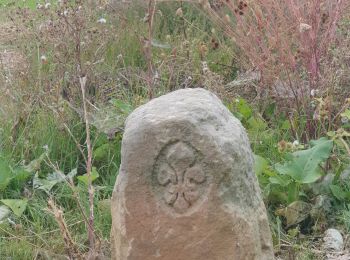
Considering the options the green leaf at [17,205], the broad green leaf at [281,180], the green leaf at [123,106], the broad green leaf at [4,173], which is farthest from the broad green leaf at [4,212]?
the broad green leaf at [281,180]

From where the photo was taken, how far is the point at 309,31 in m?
4.79

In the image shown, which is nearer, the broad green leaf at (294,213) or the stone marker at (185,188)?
the stone marker at (185,188)

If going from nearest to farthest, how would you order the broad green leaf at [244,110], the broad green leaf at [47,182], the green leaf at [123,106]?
1. the broad green leaf at [47,182]
2. the green leaf at [123,106]
3. the broad green leaf at [244,110]

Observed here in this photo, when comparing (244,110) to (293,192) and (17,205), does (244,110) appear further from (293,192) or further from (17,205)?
(17,205)

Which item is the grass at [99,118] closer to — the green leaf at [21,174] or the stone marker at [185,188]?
the green leaf at [21,174]

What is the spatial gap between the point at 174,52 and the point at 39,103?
1056mm

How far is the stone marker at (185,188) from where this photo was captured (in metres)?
2.98

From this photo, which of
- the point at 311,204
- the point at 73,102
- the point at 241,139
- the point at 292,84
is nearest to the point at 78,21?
the point at 73,102

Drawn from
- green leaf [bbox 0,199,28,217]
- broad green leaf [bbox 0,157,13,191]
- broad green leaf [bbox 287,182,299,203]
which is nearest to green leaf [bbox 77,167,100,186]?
green leaf [bbox 0,199,28,217]

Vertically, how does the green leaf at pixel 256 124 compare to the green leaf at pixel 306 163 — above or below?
below

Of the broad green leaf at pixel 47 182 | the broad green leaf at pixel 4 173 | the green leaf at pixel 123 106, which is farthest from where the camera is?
the green leaf at pixel 123 106

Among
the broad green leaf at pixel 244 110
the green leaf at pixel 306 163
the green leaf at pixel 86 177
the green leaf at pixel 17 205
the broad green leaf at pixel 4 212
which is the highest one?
the green leaf at pixel 306 163

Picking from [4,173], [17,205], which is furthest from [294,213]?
[4,173]

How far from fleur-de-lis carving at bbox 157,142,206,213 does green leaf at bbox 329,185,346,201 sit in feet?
4.69
